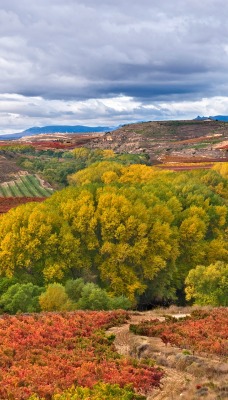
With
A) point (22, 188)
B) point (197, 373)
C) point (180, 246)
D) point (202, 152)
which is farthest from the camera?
point (202, 152)

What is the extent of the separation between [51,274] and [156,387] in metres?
23.4

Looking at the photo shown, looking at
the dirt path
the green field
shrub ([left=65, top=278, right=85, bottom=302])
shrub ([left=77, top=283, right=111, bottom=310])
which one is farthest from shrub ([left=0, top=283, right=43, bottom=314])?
the green field

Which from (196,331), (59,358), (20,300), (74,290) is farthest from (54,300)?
(59,358)

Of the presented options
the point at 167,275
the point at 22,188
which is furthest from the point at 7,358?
the point at 22,188

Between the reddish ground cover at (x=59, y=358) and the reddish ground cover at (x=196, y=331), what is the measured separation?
2.41 meters

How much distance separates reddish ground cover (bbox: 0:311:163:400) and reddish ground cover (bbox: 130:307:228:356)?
2.41 metres

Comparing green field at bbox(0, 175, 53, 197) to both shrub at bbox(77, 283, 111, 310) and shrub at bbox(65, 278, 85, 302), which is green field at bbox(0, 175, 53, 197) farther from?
shrub at bbox(77, 283, 111, 310)

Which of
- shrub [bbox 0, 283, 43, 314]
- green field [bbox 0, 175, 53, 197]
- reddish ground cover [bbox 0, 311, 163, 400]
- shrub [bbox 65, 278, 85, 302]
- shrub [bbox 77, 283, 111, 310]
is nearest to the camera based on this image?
reddish ground cover [bbox 0, 311, 163, 400]

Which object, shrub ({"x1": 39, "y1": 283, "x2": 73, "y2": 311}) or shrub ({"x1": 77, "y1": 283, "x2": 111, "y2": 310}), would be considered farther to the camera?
shrub ({"x1": 77, "y1": 283, "x2": 111, "y2": 310})

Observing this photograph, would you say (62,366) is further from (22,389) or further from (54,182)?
(54,182)

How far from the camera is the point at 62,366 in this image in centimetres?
1822

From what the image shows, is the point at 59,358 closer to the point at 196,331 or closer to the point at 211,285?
the point at 196,331

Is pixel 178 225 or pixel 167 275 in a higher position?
pixel 178 225

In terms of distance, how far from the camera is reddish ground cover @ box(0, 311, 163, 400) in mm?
16312
